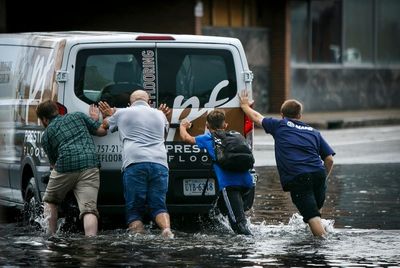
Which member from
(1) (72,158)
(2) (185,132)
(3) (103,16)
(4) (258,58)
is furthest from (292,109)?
(4) (258,58)

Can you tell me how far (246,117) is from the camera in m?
12.5

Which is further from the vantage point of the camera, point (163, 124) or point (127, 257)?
point (163, 124)

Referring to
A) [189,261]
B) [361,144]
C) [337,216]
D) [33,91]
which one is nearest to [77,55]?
[33,91]

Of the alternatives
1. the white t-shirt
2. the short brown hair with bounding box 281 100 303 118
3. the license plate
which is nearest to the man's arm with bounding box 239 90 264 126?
the short brown hair with bounding box 281 100 303 118

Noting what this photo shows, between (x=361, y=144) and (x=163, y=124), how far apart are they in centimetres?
1385

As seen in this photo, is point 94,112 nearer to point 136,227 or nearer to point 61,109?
point 61,109

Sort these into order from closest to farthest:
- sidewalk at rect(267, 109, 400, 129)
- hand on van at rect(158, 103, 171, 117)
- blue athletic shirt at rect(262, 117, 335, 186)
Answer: blue athletic shirt at rect(262, 117, 335, 186) → hand on van at rect(158, 103, 171, 117) → sidewalk at rect(267, 109, 400, 129)

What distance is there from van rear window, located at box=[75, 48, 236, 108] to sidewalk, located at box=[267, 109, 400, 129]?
1812cm

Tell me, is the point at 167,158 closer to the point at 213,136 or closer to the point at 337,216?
the point at 213,136

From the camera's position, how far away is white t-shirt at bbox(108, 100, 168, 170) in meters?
11.7

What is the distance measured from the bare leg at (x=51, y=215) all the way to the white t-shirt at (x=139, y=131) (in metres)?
0.81

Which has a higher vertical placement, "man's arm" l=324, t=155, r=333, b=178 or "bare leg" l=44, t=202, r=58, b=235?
"man's arm" l=324, t=155, r=333, b=178

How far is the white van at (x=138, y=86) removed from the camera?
39.4 feet

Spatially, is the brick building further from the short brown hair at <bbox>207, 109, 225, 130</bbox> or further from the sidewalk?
the short brown hair at <bbox>207, 109, 225, 130</bbox>
